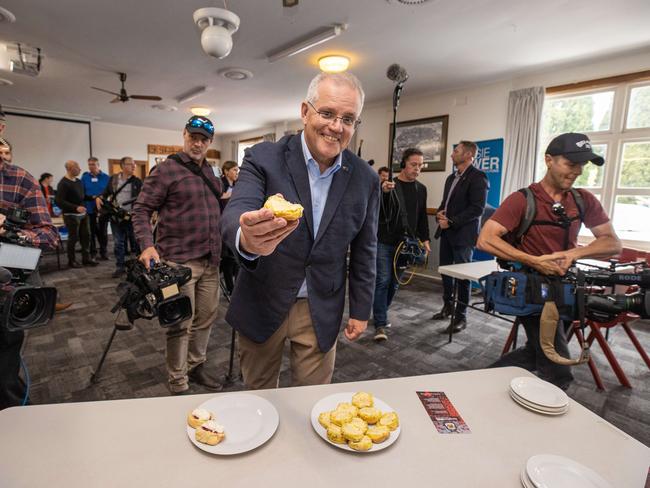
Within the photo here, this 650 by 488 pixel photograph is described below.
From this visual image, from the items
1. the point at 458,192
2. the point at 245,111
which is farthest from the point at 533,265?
the point at 245,111

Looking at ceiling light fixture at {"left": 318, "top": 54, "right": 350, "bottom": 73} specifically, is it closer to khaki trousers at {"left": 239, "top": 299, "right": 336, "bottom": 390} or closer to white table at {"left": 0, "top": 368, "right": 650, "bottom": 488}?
khaki trousers at {"left": 239, "top": 299, "right": 336, "bottom": 390}

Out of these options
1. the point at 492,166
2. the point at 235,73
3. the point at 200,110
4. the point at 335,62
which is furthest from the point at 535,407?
the point at 200,110

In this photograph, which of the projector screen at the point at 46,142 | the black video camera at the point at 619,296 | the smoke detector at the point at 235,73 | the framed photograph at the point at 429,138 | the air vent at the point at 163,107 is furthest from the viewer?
the projector screen at the point at 46,142

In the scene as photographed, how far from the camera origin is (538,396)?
93 centimetres

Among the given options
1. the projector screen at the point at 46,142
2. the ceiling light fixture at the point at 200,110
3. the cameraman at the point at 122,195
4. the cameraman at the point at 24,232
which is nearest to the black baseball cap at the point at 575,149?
the cameraman at the point at 24,232

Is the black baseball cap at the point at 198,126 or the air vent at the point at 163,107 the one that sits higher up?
the air vent at the point at 163,107

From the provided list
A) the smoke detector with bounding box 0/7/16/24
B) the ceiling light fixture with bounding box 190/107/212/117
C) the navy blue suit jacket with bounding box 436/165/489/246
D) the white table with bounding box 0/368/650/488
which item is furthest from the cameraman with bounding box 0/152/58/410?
the ceiling light fixture with bounding box 190/107/212/117

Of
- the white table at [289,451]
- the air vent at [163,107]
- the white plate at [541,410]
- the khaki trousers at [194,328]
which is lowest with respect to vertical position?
the khaki trousers at [194,328]

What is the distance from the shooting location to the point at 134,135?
9.88 meters

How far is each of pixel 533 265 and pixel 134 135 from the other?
10.9 metres

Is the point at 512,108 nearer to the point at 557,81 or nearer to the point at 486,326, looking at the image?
the point at 557,81

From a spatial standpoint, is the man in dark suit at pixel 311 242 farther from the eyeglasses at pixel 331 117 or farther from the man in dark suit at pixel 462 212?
the man in dark suit at pixel 462 212

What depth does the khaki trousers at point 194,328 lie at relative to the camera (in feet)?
6.49

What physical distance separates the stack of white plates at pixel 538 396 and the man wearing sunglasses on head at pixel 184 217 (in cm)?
165
